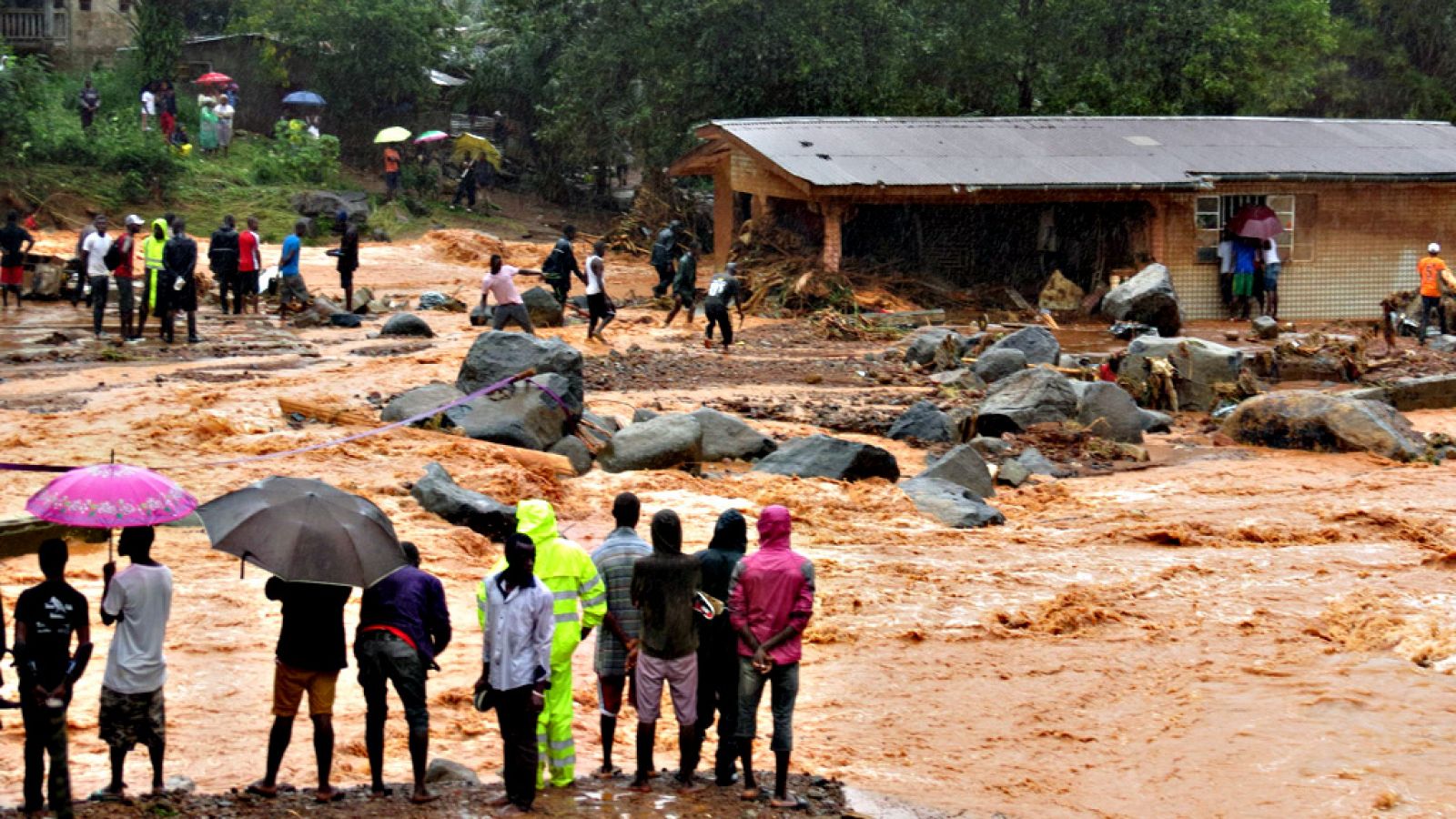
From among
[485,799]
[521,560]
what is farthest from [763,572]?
[485,799]

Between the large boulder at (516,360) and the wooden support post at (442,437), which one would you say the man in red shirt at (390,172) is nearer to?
the large boulder at (516,360)

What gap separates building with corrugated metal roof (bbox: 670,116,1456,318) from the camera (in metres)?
28.2

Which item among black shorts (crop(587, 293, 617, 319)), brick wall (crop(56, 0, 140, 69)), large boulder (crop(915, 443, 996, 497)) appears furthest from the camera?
brick wall (crop(56, 0, 140, 69))

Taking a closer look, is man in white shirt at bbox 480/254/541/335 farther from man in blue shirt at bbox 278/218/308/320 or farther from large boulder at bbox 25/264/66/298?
large boulder at bbox 25/264/66/298

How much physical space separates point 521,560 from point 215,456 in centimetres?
762

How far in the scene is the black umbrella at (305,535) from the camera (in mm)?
6785

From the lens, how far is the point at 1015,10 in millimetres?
35719

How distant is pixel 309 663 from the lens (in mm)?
7062

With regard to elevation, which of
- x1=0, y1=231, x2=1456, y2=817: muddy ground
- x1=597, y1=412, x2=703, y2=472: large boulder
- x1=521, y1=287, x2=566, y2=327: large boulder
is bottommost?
x1=0, y1=231, x2=1456, y2=817: muddy ground

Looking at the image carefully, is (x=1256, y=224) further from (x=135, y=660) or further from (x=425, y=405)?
(x=135, y=660)

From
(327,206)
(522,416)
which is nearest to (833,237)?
(327,206)

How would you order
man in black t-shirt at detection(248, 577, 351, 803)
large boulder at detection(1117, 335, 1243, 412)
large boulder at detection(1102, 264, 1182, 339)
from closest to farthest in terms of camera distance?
man in black t-shirt at detection(248, 577, 351, 803)
large boulder at detection(1117, 335, 1243, 412)
large boulder at detection(1102, 264, 1182, 339)

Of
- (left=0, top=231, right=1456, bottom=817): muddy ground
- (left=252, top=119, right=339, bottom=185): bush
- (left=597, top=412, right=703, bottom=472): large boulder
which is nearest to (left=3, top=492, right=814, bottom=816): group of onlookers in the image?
(left=0, top=231, right=1456, bottom=817): muddy ground

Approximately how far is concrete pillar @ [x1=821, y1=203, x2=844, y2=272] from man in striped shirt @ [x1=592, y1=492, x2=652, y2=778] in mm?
19788
